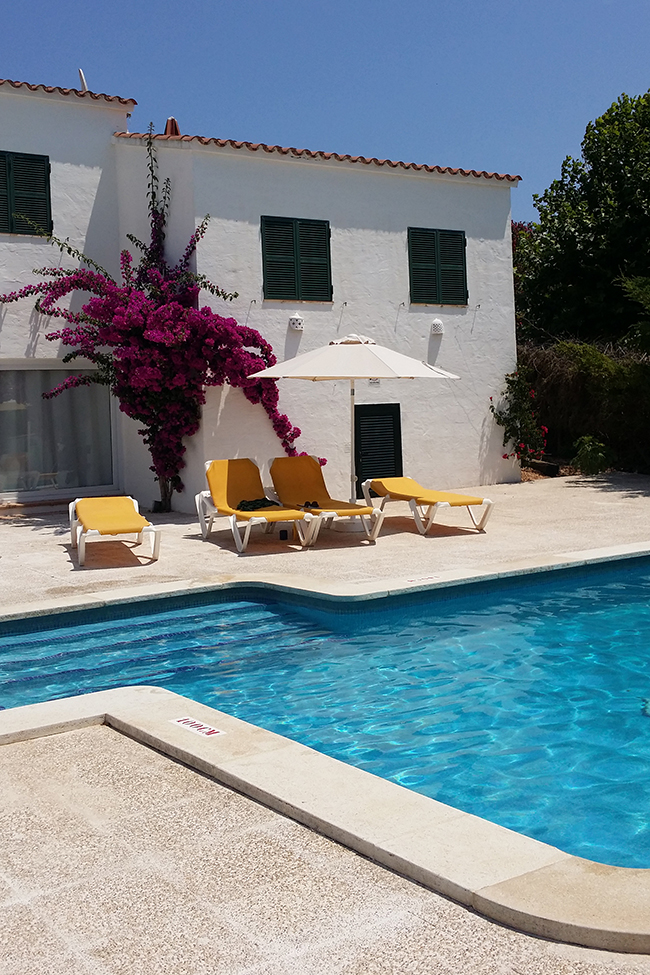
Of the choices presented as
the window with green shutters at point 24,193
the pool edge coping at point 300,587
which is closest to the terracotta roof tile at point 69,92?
the window with green shutters at point 24,193

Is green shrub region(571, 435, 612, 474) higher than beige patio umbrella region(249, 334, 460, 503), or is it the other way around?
beige patio umbrella region(249, 334, 460, 503)

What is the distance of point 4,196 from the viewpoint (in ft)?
44.9

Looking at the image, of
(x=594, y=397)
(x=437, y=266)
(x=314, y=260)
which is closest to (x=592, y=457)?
(x=594, y=397)

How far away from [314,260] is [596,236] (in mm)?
9671

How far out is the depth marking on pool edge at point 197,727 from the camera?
469cm

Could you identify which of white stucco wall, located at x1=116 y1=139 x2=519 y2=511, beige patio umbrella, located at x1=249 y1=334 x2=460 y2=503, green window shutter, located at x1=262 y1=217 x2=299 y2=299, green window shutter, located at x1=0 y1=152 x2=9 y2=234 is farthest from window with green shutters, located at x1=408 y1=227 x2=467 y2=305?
green window shutter, located at x1=0 y1=152 x2=9 y2=234

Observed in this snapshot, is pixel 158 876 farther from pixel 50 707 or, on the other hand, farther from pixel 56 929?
pixel 50 707

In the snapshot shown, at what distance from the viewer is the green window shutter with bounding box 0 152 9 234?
13680 millimetres

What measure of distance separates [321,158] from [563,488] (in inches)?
253

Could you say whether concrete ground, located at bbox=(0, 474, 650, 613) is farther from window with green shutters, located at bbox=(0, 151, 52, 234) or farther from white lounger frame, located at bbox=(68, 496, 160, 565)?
window with green shutters, located at bbox=(0, 151, 52, 234)

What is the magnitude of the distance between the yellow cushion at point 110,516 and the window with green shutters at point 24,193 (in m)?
5.14

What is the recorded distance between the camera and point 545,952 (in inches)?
109

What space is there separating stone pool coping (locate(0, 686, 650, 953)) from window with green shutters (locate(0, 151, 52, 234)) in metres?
10.3

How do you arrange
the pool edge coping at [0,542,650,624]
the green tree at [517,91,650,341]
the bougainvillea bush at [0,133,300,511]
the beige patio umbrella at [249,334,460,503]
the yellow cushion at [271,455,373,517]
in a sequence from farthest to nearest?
the green tree at [517,91,650,341] → the bougainvillea bush at [0,133,300,511] → the yellow cushion at [271,455,373,517] → the beige patio umbrella at [249,334,460,503] → the pool edge coping at [0,542,650,624]
